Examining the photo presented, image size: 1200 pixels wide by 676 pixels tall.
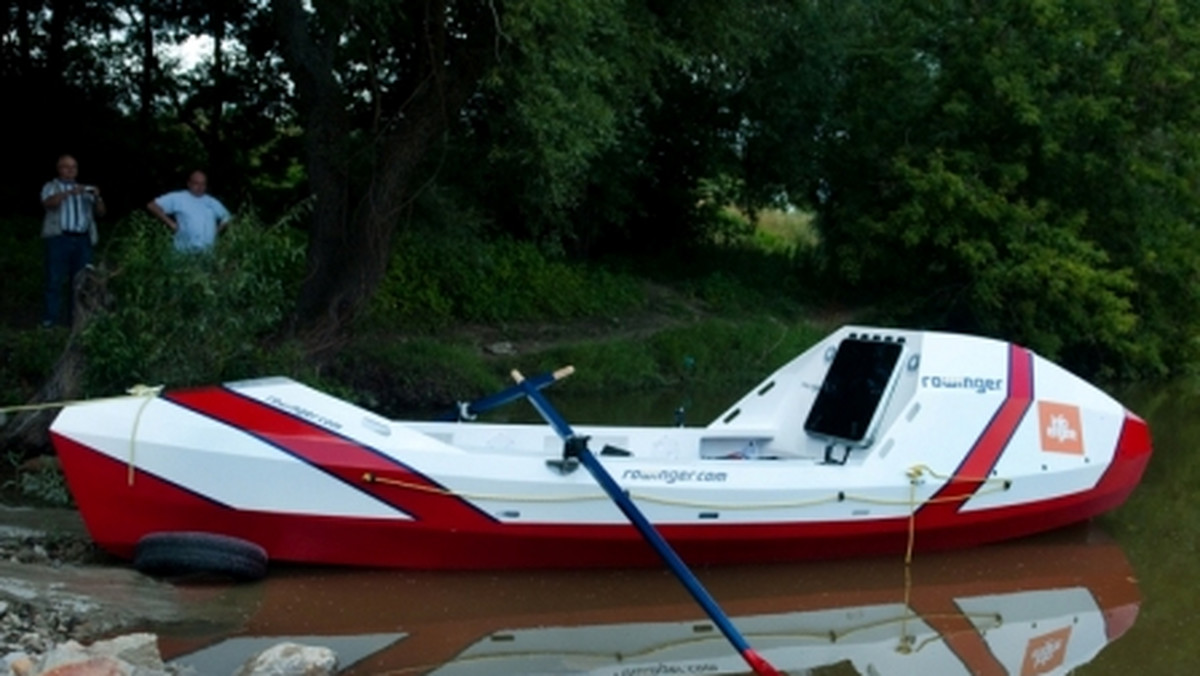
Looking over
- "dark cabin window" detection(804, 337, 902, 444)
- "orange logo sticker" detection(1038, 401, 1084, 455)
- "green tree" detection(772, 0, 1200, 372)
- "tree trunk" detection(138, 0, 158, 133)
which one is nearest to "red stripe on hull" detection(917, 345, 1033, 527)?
"orange logo sticker" detection(1038, 401, 1084, 455)

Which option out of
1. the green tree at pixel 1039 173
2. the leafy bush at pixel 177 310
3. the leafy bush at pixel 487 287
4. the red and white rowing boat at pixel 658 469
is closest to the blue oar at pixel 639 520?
the red and white rowing boat at pixel 658 469

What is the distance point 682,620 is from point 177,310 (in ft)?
14.8

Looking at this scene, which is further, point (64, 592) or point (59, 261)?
point (59, 261)

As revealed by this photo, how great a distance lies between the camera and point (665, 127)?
2395 cm

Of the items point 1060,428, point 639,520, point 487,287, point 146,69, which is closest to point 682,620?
point 639,520

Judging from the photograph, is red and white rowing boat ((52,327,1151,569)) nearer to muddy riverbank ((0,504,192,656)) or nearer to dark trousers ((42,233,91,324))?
muddy riverbank ((0,504,192,656))

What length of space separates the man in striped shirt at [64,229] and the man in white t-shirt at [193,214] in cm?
103

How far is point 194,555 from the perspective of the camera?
30.6 ft

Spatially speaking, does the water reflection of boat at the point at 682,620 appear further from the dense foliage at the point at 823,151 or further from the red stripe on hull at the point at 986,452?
the dense foliage at the point at 823,151

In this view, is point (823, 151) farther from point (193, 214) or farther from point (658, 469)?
point (658, 469)

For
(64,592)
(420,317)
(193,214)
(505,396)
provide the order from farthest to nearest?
(420,317)
(193,214)
(505,396)
(64,592)

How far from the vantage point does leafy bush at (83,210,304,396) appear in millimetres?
11492

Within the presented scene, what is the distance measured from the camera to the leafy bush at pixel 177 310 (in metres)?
11.5

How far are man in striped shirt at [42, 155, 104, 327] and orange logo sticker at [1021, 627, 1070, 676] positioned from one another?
899 centimetres
